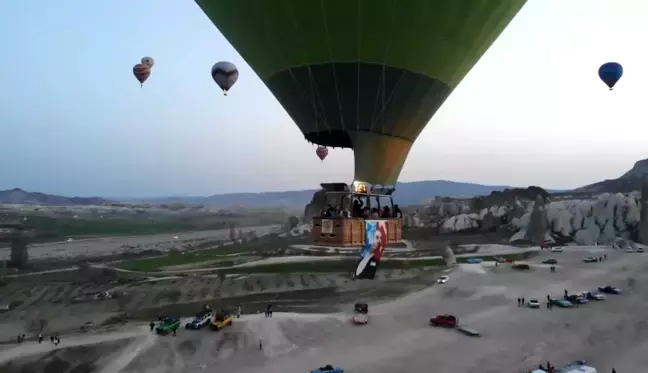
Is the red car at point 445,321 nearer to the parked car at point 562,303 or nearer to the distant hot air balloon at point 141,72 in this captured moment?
the parked car at point 562,303

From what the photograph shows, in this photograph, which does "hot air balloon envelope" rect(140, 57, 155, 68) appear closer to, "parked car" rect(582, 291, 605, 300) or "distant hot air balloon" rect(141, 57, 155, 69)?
"distant hot air balloon" rect(141, 57, 155, 69)

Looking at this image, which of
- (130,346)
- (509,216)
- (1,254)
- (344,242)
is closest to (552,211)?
(509,216)

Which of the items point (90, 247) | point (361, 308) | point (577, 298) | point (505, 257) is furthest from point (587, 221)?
point (90, 247)

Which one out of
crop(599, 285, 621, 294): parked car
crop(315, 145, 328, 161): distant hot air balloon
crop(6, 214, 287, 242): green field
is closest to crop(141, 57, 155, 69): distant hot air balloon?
crop(315, 145, 328, 161): distant hot air balloon

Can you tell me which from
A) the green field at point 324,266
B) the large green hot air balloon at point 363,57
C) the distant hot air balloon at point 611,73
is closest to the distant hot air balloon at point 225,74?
the large green hot air balloon at point 363,57

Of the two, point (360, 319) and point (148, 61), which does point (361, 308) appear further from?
point (148, 61)

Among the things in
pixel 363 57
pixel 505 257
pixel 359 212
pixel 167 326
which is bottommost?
pixel 167 326
